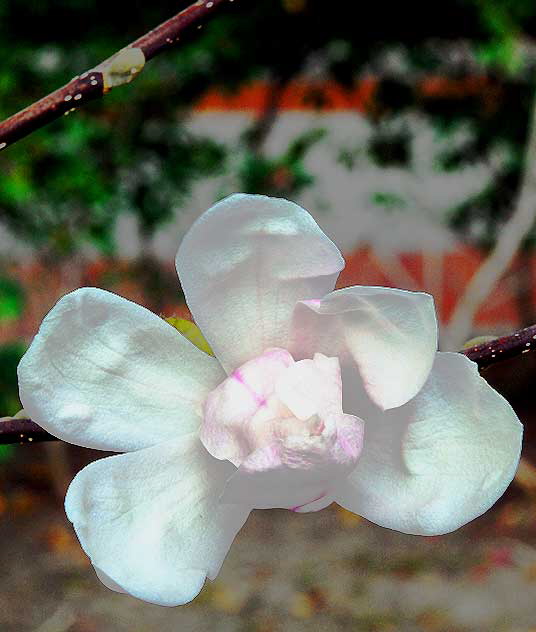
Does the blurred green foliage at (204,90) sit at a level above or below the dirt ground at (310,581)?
above

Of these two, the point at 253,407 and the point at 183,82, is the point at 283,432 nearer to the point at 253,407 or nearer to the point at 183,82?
the point at 253,407

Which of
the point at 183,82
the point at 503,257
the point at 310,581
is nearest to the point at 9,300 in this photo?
the point at 183,82

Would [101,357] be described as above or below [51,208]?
above

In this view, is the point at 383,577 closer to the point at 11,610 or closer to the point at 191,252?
the point at 11,610

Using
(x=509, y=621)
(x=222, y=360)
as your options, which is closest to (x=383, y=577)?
(x=509, y=621)

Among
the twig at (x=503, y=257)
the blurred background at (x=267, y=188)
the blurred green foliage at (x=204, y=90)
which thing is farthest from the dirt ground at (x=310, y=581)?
the twig at (x=503, y=257)

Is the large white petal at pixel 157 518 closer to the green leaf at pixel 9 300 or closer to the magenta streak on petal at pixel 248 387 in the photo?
the magenta streak on petal at pixel 248 387

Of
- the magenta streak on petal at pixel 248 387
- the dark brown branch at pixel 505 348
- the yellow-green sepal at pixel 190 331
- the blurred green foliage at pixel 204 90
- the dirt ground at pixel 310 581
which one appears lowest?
the dirt ground at pixel 310 581
